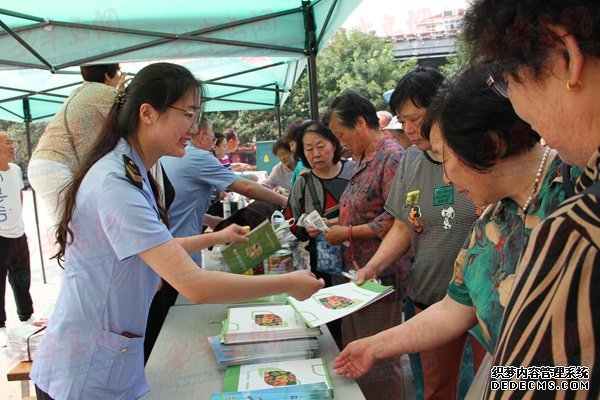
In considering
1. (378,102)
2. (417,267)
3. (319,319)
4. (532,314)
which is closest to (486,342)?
(319,319)

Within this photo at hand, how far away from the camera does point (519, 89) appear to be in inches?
24.2

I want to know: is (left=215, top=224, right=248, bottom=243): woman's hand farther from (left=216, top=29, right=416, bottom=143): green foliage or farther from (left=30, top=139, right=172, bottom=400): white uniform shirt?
(left=216, top=29, right=416, bottom=143): green foliage

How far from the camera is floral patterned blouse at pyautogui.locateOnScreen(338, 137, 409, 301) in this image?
2.30 meters

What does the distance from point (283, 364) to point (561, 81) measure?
1124 millimetres

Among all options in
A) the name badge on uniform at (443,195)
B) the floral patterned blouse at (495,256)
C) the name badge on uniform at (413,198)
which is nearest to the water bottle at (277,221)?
the name badge on uniform at (413,198)

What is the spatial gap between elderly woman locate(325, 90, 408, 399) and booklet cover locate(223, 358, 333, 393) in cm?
88

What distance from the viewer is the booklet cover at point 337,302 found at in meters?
1.51

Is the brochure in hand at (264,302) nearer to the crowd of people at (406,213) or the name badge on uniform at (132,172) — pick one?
the crowd of people at (406,213)

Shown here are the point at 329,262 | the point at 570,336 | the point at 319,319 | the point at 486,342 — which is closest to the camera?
the point at 570,336

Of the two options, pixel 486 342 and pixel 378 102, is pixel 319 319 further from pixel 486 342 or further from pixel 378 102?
pixel 378 102

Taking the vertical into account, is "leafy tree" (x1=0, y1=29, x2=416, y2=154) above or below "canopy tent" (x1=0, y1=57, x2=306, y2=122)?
above

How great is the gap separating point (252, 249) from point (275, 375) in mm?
710

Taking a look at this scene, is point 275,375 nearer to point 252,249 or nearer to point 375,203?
point 252,249

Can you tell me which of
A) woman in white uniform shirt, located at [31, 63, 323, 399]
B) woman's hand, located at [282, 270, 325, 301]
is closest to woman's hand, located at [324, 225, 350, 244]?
woman's hand, located at [282, 270, 325, 301]
